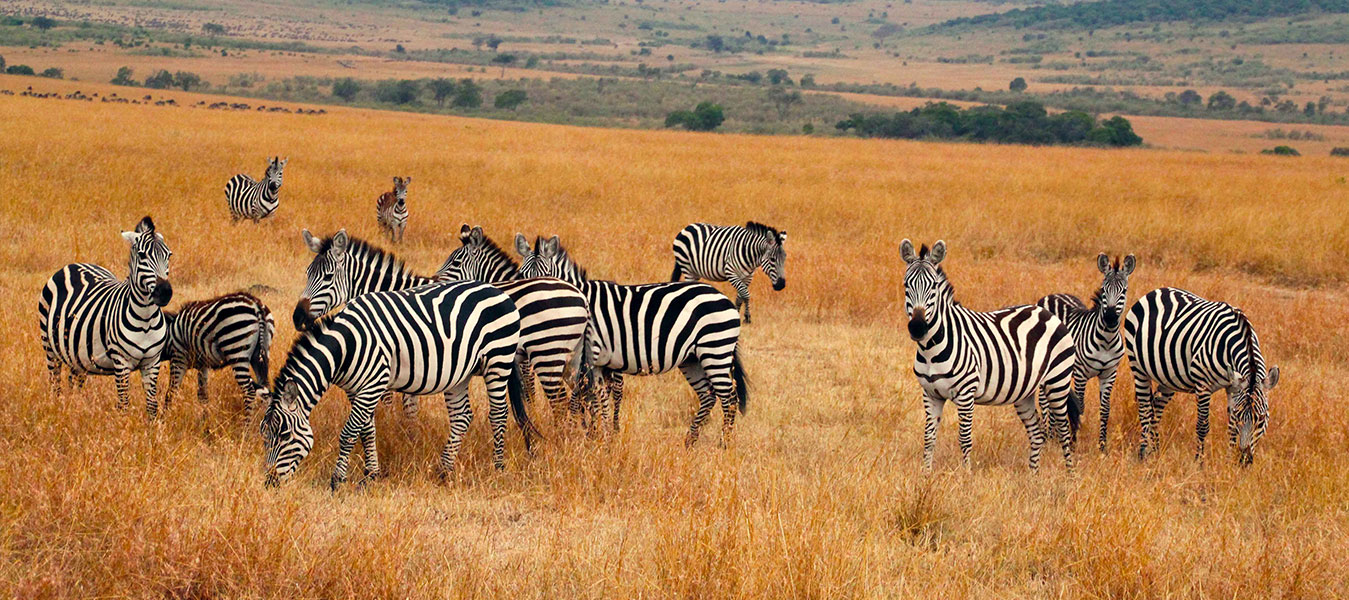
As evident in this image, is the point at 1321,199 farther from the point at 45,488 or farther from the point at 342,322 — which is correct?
the point at 45,488

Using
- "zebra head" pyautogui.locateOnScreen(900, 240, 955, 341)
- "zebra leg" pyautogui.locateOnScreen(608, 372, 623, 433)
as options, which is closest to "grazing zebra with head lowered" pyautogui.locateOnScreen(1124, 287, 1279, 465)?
"zebra head" pyautogui.locateOnScreen(900, 240, 955, 341)

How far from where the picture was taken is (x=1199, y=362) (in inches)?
273

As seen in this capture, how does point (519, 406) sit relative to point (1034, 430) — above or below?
above

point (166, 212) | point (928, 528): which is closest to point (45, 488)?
point (928, 528)

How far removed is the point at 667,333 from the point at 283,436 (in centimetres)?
256

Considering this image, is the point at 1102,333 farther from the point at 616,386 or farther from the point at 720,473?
the point at 616,386

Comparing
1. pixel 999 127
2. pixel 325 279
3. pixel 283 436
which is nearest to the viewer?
pixel 283 436

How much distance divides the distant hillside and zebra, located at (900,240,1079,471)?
6230 inches

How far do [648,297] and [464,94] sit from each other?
5797 cm

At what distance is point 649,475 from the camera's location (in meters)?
6.07

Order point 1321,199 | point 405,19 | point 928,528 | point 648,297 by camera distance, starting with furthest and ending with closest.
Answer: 1. point 405,19
2. point 1321,199
3. point 648,297
4. point 928,528

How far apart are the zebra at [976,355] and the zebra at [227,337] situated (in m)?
4.01

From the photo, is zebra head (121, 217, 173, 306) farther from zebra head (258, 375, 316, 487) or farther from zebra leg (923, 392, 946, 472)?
zebra leg (923, 392, 946, 472)

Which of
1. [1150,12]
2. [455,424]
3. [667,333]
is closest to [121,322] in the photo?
A: [455,424]
